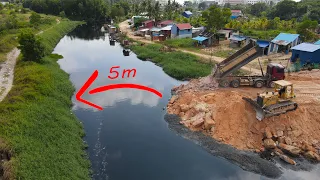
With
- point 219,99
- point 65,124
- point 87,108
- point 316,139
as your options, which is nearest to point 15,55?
point 87,108

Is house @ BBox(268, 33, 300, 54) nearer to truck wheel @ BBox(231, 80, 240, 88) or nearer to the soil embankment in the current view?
the soil embankment

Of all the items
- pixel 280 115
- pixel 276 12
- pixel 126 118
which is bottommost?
pixel 126 118

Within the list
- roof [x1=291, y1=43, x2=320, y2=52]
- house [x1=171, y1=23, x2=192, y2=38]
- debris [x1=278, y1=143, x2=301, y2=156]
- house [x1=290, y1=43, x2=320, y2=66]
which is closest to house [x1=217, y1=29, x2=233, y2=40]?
house [x1=171, y1=23, x2=192, y2=38]

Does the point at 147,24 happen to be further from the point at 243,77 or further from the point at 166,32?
the point at 243,77

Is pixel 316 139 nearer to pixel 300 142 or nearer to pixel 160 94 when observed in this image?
pixel 300 142

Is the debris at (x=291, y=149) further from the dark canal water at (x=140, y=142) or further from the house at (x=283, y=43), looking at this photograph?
the house at (x=283, y=43)

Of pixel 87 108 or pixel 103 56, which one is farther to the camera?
pixel 103 56

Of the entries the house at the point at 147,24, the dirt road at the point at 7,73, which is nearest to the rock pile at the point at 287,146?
the dirt road at the point at 7,73
